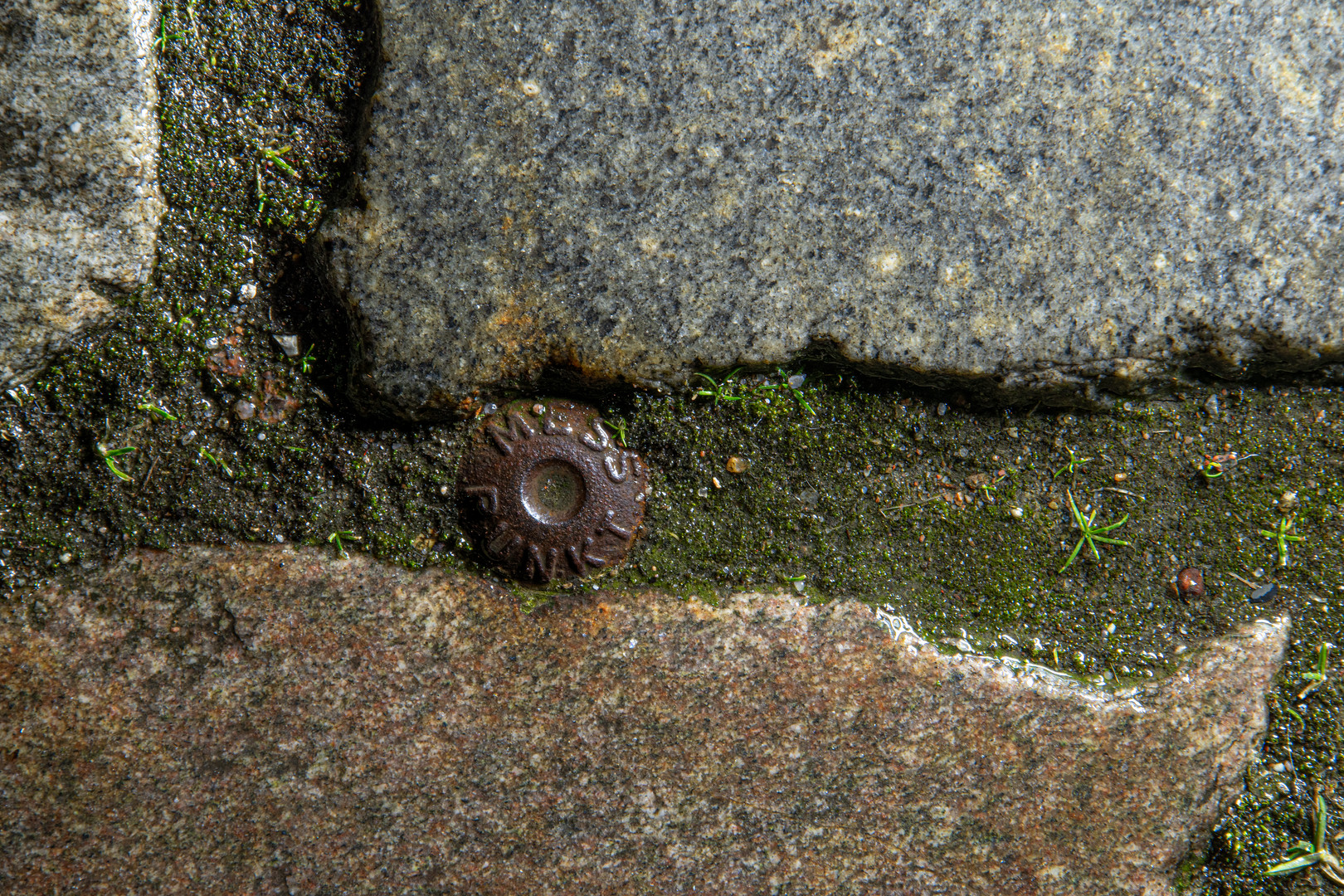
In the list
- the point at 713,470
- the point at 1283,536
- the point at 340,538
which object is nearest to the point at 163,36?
the point at 340,538

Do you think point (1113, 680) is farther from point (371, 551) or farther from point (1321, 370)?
point (371, 551)

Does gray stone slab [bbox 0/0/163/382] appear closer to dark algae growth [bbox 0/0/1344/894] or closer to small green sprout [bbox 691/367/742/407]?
dark algae growth [bbox 0/0/1344/894]

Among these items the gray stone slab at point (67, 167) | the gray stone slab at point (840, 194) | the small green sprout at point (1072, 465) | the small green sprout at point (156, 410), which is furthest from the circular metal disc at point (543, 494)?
the small green sprout at point (1072, 465)

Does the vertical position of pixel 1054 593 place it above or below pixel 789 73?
below

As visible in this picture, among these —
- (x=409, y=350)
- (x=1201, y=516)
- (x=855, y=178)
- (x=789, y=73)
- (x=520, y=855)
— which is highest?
(x=789, y=73)

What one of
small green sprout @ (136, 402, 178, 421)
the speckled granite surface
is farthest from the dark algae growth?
the speckled granite surface

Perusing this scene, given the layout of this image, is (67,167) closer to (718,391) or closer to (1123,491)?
(718,391)

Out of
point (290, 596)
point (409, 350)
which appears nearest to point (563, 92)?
point (409, 350)
